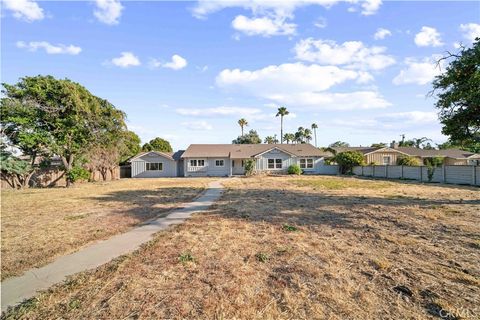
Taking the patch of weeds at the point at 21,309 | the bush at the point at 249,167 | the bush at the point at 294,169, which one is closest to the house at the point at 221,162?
the bush at the point at 249,167

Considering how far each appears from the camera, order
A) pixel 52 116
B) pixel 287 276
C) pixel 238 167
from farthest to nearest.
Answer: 1. pixel 238 167
2. pixel 52 116
3. pixel 287 276

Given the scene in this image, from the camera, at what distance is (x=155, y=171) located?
3656 cm

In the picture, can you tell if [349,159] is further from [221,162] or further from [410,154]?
[221,162]

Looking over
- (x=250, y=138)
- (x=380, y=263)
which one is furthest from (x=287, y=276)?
(x=250, y=138)

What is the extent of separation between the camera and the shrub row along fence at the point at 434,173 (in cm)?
2036

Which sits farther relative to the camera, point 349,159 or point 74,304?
point 349,159

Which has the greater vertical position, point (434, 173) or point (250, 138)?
point (250, 138)

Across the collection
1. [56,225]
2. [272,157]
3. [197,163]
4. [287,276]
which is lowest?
[287,276]

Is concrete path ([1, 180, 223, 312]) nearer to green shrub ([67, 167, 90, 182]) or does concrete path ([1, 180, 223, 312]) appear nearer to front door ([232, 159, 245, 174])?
green shrub ([67, 167, 90, 182])

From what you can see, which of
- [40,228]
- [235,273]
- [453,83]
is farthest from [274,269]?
[453,83]

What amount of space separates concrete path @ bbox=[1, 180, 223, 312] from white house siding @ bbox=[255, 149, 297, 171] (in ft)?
91.2

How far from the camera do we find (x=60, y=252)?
19.4ft

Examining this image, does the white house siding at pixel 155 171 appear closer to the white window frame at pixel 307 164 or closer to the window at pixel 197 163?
the window at pixel 197 163

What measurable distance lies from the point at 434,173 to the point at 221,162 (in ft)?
75.4
